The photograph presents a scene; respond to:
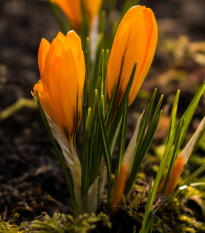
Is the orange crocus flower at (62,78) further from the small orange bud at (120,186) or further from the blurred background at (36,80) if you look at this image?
the blurred background at (36,80)

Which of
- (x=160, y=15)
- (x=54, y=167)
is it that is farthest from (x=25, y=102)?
(x=160, y=15)

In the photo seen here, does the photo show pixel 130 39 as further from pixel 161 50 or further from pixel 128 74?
pixel 161 50

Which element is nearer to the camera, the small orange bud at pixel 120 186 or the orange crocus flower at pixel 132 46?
the orange crocus flower at pixel 132 46

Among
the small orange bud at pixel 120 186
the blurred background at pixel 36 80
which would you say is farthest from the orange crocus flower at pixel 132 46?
the blurred background at pixel 36 80

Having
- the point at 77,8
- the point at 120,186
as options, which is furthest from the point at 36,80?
the point at 120,186

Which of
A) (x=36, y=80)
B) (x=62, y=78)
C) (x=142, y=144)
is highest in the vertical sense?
(x=36, y=80)

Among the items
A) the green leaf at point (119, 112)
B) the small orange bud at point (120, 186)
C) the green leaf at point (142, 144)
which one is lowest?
the small orange bud at point (120, 186)

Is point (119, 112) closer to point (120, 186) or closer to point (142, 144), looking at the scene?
point (142, 144)
